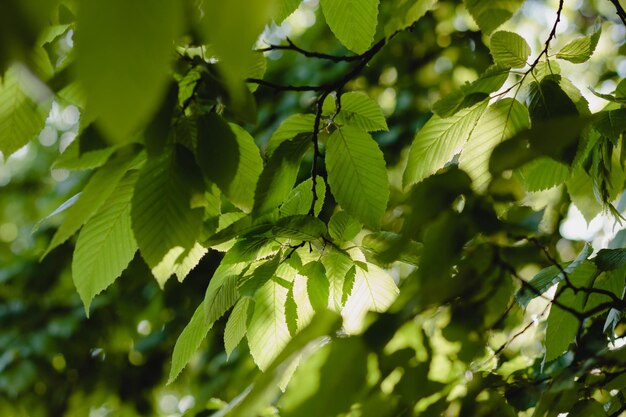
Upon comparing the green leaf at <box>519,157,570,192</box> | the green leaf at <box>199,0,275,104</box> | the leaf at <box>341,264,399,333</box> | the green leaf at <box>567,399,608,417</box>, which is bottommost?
the green leaf at <box>567,399,608,417</box>

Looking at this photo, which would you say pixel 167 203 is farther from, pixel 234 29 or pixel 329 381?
pixel 234 29

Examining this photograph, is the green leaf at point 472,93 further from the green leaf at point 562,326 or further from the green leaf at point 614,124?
the green leaf at point 562,326

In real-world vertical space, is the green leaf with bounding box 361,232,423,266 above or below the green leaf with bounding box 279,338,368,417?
below

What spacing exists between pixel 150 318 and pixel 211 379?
525 mm

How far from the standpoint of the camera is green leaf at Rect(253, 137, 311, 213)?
0.75 m

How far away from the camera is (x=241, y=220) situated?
30.0 inches

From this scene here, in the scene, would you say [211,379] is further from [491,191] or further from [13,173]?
[491,191]

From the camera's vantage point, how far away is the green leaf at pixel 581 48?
32.5 inches

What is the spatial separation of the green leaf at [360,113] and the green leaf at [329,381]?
49 cm

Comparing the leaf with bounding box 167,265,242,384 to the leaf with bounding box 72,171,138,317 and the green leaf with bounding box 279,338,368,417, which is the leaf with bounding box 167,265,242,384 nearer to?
the leaf with bounding box 72,171,138,317

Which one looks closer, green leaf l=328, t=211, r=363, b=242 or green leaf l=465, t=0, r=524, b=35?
green leaf l=465, t=0, r=524, b=35

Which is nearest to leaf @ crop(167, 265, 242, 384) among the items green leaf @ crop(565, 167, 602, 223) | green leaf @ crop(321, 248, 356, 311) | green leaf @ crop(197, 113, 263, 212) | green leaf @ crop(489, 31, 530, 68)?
green leaf @ crop(321, 248, 356, 311)

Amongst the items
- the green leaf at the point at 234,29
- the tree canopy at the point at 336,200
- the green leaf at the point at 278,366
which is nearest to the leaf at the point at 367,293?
the tree canopy at the point at 336,200

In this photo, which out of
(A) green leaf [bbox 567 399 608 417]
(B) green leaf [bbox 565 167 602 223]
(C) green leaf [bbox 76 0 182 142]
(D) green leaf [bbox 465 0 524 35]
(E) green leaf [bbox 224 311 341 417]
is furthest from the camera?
(B) green leaf [bbox 565 167 602 223]
